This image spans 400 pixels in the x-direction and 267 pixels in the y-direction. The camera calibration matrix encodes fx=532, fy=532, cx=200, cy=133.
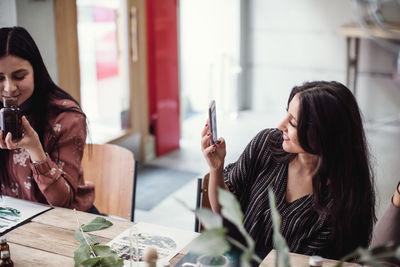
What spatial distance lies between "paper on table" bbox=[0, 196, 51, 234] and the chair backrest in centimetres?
30

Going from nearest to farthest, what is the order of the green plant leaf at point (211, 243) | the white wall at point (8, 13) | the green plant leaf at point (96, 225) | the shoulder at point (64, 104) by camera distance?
the green plant leaf at point (211, 243)
the green plant leaf at point (96, 225)
the shoulder at point (64, 104)
the white wall at point (8, 13)

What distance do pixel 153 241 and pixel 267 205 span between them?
15.3 inches

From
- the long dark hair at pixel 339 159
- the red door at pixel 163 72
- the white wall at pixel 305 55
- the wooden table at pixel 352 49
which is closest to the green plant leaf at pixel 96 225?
the long dark hair at pixel 339 159

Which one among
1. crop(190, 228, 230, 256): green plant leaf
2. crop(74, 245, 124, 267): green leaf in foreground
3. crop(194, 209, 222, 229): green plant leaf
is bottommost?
crop(74, 245, 124, 267): green leaf in foreground

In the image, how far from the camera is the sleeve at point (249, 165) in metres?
1.75

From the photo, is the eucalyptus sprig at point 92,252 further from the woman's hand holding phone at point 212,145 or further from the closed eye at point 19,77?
the closed eye at point 19,77

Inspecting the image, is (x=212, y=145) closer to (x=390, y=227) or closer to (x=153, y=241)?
(x=153, y=241)

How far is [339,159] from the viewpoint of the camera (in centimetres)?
150

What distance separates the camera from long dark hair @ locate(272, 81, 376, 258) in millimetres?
1471

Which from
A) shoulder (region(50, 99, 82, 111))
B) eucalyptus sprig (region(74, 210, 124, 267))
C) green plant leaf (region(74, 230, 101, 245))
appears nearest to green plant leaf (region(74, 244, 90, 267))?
eucalyptus sprig (region(74, 210, 124, 267))

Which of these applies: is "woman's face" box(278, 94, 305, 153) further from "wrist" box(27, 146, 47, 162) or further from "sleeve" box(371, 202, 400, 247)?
"wrist" box(27, 146, 47, 162)

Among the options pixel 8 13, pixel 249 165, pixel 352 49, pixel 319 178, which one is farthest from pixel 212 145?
pixel 352 49

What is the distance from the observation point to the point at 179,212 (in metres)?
3.30

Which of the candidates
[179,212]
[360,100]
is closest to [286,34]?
[360,100]
